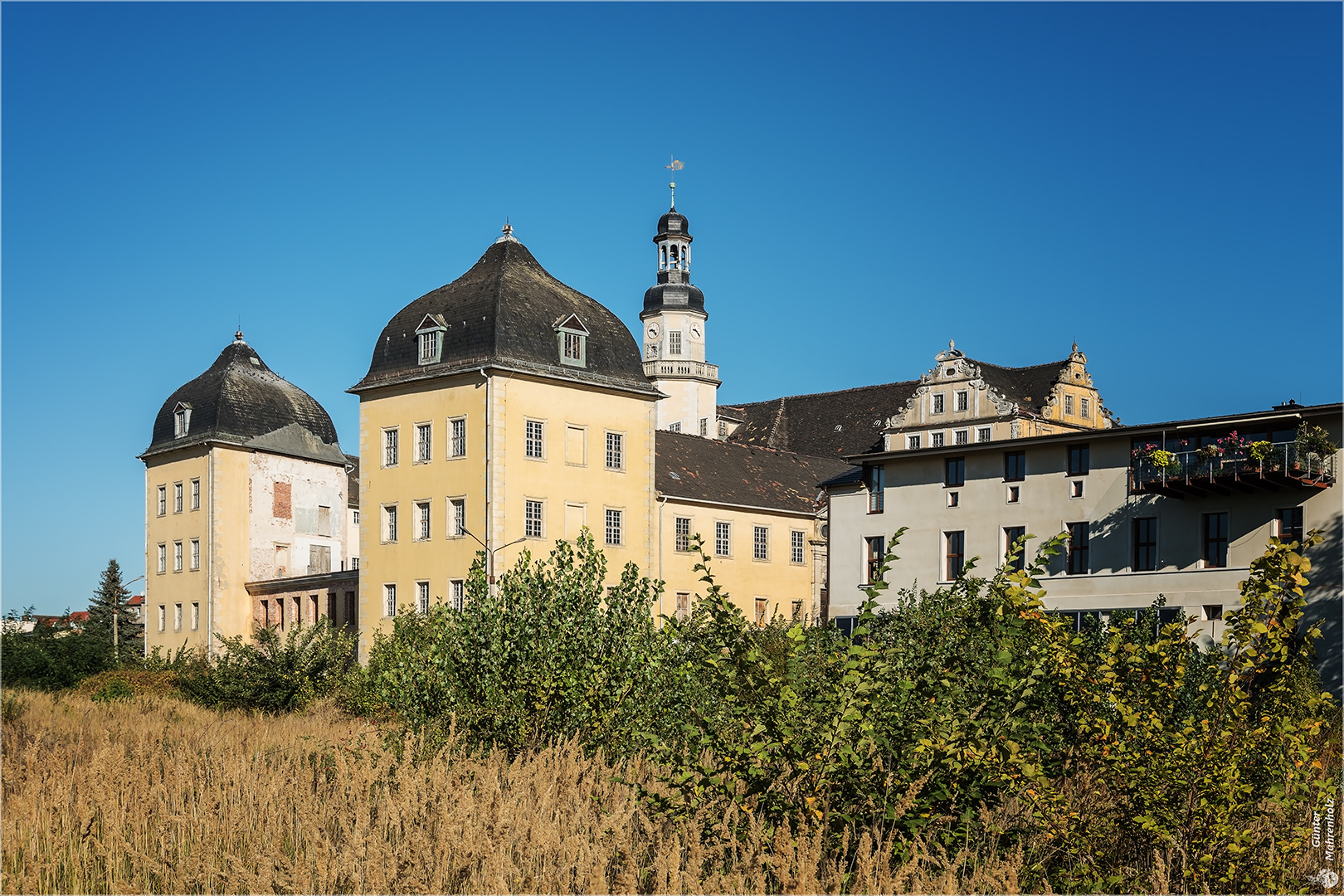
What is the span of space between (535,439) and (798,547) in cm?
1753

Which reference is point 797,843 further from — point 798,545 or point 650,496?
point 798,545

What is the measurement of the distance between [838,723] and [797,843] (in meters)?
0.96

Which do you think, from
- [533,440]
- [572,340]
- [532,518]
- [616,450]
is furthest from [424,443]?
[616,450]

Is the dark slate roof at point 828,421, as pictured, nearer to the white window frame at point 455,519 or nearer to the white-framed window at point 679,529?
the white-framed window at point 679,529

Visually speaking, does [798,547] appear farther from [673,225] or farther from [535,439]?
[673,225]

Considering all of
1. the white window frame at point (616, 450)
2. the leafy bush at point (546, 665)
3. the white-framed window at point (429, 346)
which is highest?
the white-framed window at point (429, 346)

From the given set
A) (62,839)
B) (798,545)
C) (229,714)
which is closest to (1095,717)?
(62,839)

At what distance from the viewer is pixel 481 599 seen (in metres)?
18.0

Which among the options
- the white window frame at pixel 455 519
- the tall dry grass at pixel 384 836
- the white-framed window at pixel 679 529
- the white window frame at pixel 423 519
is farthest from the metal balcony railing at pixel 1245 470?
the tall dry grass at pixel 384 836

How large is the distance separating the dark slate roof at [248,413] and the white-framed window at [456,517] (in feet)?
52.2

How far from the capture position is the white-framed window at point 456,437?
180 feet

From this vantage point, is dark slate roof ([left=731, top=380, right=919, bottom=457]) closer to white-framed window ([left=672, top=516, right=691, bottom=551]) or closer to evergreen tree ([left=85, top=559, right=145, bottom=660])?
white-framed window ([left=672, top=516, right=691, bottom=551])

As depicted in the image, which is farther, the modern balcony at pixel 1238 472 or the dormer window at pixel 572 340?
the dormer window at pixel 572 340

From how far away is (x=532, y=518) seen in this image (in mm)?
54688
